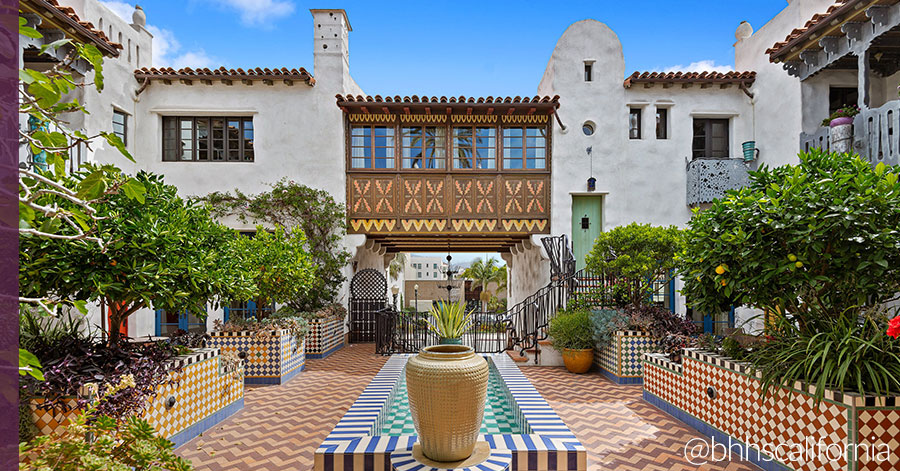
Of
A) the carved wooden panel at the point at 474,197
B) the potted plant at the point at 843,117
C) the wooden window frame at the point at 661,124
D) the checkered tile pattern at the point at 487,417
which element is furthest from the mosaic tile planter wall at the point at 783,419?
the wooden window frame at the point at 661,124

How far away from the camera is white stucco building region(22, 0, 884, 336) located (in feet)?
36.8

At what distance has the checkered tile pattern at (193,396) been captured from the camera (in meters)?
4.64

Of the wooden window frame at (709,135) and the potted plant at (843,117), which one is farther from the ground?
the wooden window frame at (709,135)

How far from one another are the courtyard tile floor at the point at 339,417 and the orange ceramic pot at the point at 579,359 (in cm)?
17

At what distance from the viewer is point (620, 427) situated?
214 inches

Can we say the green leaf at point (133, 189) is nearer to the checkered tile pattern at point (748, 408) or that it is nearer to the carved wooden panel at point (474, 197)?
the checkered tile pattern at point (748, 408)

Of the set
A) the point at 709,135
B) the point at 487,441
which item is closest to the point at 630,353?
the point at 487,441

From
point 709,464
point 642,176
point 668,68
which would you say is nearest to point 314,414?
point 709,464

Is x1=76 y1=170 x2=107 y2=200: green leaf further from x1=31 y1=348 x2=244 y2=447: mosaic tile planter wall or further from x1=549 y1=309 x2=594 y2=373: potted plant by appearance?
x1=549 y1=309 x2=594 y2=373: potted plant

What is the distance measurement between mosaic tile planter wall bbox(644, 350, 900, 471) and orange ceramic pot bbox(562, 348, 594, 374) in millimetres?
2397

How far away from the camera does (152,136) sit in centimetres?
1120

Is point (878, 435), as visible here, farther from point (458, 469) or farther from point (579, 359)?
A: point (579, 359)

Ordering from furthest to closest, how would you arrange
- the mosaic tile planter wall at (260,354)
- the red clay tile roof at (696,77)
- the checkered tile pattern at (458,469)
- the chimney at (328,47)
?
the chimney at (328,47) → the red clay tile roof at (696,77) → the mosaic tile planter wall at (260,354) → the checkered tile pattern at (458,469)

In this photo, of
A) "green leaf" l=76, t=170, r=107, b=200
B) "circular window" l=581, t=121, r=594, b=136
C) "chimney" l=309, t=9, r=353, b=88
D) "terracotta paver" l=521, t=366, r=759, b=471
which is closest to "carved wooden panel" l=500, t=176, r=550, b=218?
"circular window" l=581, t=121, r=594, b=136
